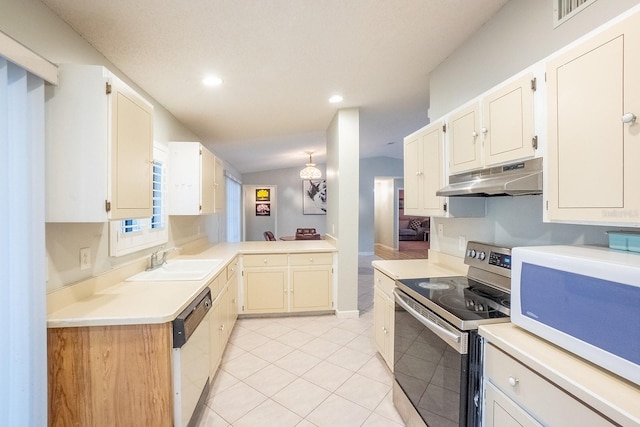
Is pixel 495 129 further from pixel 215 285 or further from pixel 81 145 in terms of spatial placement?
pixel 215 285

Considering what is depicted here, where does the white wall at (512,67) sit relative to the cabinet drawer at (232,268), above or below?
above

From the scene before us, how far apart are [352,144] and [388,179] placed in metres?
5.11

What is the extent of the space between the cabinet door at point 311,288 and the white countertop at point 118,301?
1.51 metres

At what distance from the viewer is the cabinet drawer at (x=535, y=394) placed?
2.64ft

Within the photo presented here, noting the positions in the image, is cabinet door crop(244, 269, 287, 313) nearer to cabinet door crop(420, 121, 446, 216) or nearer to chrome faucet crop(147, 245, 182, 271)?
chrome faucet crop(147, 245, 182, 271)

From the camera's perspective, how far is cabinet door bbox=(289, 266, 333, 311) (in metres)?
3.51

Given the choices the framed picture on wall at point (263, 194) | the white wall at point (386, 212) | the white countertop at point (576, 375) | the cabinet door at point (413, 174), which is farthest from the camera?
the white wall at point (386, 212)

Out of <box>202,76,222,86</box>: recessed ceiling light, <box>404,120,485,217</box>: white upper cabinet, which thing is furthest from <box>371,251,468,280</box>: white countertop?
<box>202,76,222,86</box>: recessed ceiling light

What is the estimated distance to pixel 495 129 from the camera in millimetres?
1515

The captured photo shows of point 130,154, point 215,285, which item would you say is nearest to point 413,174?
point 215,285

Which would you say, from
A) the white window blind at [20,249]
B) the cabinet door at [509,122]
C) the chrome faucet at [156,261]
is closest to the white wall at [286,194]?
the chrome faucet at [156,261]

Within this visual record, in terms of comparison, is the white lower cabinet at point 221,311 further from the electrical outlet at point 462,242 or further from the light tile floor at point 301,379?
the electrical outlet at point 462,242

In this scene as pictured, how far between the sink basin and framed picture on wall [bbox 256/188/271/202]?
549cm

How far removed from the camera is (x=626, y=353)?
783 mm
